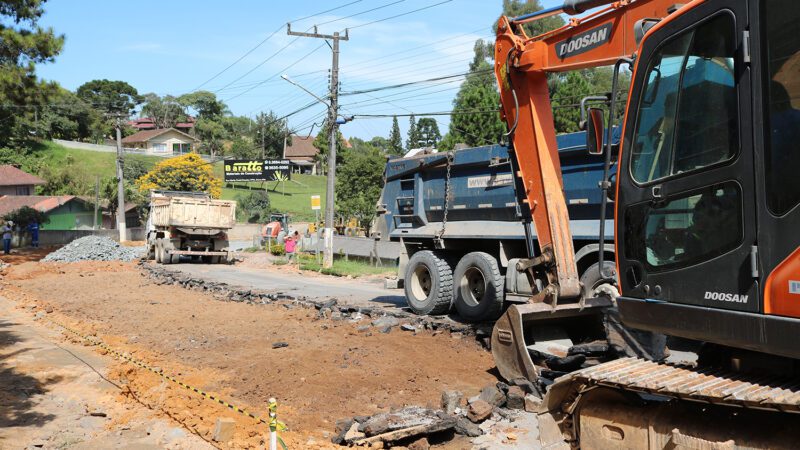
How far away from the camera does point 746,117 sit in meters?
3.63

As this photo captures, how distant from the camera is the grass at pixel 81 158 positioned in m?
65.0

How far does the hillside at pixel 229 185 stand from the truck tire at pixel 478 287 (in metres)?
45.3

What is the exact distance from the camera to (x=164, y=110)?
4360 inches

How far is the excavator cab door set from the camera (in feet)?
12.0

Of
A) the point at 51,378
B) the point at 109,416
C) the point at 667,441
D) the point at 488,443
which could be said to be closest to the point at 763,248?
the point at 667,441

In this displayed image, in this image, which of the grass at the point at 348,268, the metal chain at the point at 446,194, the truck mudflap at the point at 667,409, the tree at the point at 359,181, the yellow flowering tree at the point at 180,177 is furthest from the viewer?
the yellow flowering tree at the point at 180,177

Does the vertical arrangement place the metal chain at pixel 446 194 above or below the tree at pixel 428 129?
below

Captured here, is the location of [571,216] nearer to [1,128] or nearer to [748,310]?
[748,310]

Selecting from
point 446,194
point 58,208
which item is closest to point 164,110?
point 58,208

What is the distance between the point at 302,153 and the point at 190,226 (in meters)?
77.3

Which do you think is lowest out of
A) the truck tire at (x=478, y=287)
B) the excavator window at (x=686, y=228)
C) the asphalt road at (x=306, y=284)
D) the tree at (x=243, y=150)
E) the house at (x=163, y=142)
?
the asphalt road at (x=306, y=284)

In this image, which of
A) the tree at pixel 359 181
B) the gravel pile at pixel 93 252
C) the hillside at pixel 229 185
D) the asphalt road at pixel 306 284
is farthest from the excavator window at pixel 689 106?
the hillside at pixel 229 185

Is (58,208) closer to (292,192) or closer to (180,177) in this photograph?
(180,177)

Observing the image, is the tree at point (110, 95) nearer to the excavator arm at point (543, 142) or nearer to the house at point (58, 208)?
the house at point (58, 208)
